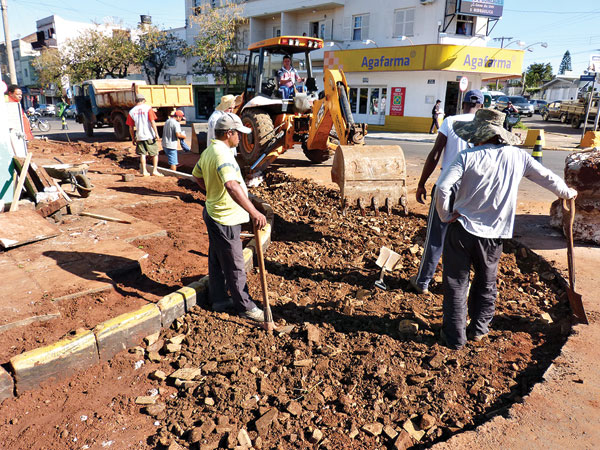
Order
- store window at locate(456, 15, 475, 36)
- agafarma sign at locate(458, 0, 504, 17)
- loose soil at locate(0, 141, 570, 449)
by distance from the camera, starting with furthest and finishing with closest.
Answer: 1. store window at locate(456, 15, 475, 36)
2. agafarma sign at locate(458, 0, 504, 17)
3. loose soil at locate(0, 141, 570, 449)

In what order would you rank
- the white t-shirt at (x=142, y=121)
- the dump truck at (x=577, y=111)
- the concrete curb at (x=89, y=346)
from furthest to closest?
the dump truck at (x=577, y=111) < the white t-shirt at (x=142, y=121) < the concrete curb at (x=89, y=346)

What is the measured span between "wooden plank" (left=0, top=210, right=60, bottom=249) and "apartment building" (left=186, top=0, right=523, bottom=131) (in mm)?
22363

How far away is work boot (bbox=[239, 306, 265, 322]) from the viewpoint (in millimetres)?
3857

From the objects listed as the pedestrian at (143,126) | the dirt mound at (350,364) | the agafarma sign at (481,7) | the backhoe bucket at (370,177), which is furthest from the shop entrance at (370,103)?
the dirt mound at (350,364)

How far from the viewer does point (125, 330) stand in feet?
11.2

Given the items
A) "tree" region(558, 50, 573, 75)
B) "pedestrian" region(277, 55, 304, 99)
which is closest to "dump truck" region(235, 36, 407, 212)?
"pedestrian" region(277, 55, 304, 99)

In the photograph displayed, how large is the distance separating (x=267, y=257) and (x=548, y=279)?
3046 mm

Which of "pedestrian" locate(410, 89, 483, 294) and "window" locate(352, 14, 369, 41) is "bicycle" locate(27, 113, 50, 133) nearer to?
"window" locate(352, 14, 369, 41)

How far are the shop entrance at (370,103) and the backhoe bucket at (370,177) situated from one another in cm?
2195

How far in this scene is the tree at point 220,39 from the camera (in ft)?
99.0

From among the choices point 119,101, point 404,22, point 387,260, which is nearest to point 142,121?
point 387,260

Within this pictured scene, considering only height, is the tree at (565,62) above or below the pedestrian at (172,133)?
above

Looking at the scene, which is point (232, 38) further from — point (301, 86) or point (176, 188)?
point (176, 188)

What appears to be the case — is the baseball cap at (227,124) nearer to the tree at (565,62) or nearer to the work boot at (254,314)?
the work boot at (254,314)
